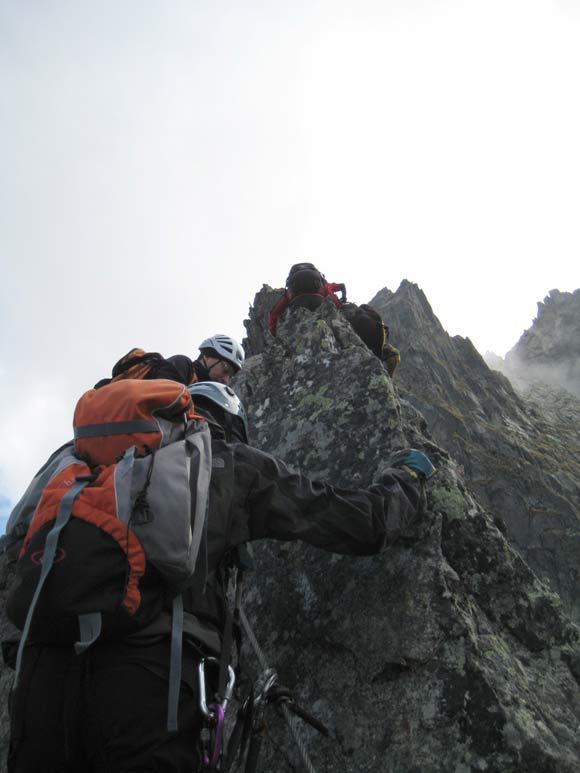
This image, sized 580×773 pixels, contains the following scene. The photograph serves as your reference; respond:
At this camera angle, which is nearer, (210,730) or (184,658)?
(210,730)

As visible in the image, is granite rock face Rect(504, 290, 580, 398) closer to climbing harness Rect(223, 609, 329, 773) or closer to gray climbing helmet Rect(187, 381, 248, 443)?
gray climbing helmet Rect(187, 381, 248, 443)

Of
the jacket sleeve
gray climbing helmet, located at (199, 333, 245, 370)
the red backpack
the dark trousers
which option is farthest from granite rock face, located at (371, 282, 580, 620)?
the dark trousers

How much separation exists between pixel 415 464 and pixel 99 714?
10.7 ft

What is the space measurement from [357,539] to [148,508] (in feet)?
5.93

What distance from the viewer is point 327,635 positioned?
5031 mm

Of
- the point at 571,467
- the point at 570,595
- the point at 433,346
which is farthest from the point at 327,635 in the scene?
the point at 433,346

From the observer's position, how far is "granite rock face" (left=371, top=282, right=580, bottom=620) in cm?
5043

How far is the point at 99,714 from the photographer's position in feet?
9.85

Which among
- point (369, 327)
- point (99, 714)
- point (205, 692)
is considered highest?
point (369, 327)

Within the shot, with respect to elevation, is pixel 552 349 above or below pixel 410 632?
above

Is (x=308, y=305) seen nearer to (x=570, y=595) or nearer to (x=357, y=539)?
(x=357, y=539)

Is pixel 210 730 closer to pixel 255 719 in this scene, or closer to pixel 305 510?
pixel 255 719

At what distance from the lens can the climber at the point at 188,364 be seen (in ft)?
19.7

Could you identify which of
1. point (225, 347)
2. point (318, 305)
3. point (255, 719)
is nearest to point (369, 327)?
point (318, 305)
